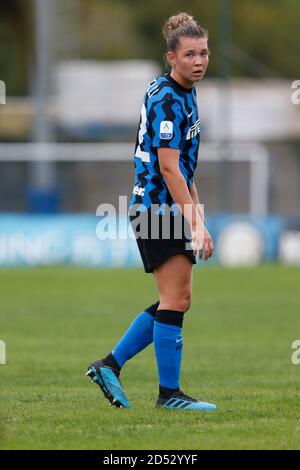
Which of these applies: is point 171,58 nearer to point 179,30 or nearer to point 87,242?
point 179,30

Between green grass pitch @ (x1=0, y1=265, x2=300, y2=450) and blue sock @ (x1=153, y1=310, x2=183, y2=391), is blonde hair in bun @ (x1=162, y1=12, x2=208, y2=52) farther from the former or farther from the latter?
green grass pitch @ (x1=0, y1=265, x2=300, y2=450)

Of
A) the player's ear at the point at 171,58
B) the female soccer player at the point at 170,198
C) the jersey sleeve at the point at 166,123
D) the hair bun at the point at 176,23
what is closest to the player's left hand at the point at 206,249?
the female soccer player at the point at 170,198

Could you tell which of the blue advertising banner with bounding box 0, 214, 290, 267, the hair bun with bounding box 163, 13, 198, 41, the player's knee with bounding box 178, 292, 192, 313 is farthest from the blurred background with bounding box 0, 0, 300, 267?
the player's knee with bounding box 178, 292, 192, 313

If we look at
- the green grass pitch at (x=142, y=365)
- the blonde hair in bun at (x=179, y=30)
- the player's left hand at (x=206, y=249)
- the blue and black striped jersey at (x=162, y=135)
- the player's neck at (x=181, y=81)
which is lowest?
the green grass pitch at (x=142, y=365)

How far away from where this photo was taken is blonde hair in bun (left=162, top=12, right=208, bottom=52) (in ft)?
21.9

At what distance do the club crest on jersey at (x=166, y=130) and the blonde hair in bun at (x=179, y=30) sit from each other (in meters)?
0.46

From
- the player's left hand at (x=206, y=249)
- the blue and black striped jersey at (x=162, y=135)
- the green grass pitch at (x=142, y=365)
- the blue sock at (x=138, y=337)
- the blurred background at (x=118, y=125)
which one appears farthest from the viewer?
the blurred background at (x=118, y=125)

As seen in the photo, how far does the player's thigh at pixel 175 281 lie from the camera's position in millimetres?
6715

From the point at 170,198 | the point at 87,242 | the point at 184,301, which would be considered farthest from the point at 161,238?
the point at 87,242

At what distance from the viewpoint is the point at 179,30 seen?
22.0ft

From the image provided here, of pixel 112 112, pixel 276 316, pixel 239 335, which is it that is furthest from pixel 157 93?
pixel 112 112

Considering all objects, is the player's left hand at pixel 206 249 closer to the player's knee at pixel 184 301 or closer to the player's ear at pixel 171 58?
the player's knee at pixel 184 301

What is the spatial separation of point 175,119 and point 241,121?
3148 cm

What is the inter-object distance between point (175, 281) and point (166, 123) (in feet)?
2.99
